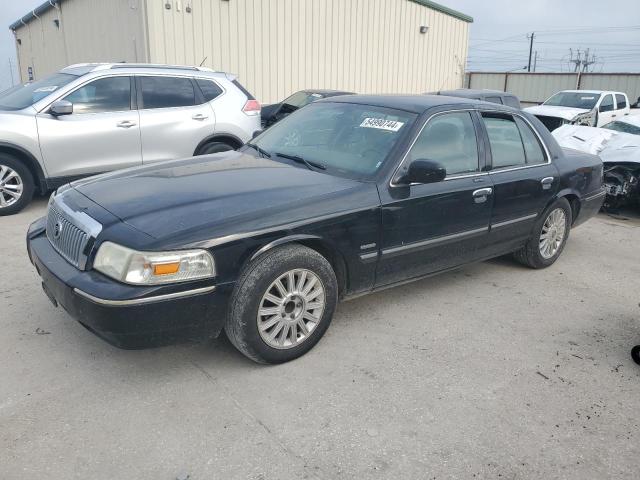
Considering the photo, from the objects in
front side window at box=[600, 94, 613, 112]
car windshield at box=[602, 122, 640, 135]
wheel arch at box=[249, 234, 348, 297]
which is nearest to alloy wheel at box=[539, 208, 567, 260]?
wheel arch at box=[249, 234, 348, 297]

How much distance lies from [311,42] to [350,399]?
45.4ft

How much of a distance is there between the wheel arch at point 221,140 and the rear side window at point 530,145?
4043 mm

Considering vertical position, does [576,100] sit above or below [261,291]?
above

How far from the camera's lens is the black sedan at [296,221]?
2.90 meters

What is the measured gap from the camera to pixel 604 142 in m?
8.46

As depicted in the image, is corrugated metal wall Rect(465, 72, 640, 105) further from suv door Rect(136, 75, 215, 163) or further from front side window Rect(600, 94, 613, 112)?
suv door Rect(136, 75, 215, 163)

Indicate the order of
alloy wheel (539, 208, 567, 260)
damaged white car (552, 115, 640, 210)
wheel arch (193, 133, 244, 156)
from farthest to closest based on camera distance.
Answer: damaged white car (552, 115, 640, 210) < wheel arch (193, 133, 244, 156) < alloy wheel (539, 208, 567, 260)

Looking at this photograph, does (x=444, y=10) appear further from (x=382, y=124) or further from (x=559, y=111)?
(x=382, y=124)

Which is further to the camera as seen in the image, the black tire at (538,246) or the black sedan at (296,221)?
the black tire at (538,246)

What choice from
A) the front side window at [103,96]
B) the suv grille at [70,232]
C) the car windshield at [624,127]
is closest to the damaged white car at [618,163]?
the car windshield at [624,127]

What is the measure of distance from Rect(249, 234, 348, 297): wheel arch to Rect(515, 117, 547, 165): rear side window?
227cm

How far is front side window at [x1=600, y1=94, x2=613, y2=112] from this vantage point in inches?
599

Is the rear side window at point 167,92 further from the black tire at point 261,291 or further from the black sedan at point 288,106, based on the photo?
the black tire at point 261,291

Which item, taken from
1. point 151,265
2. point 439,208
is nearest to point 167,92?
point 439,208
